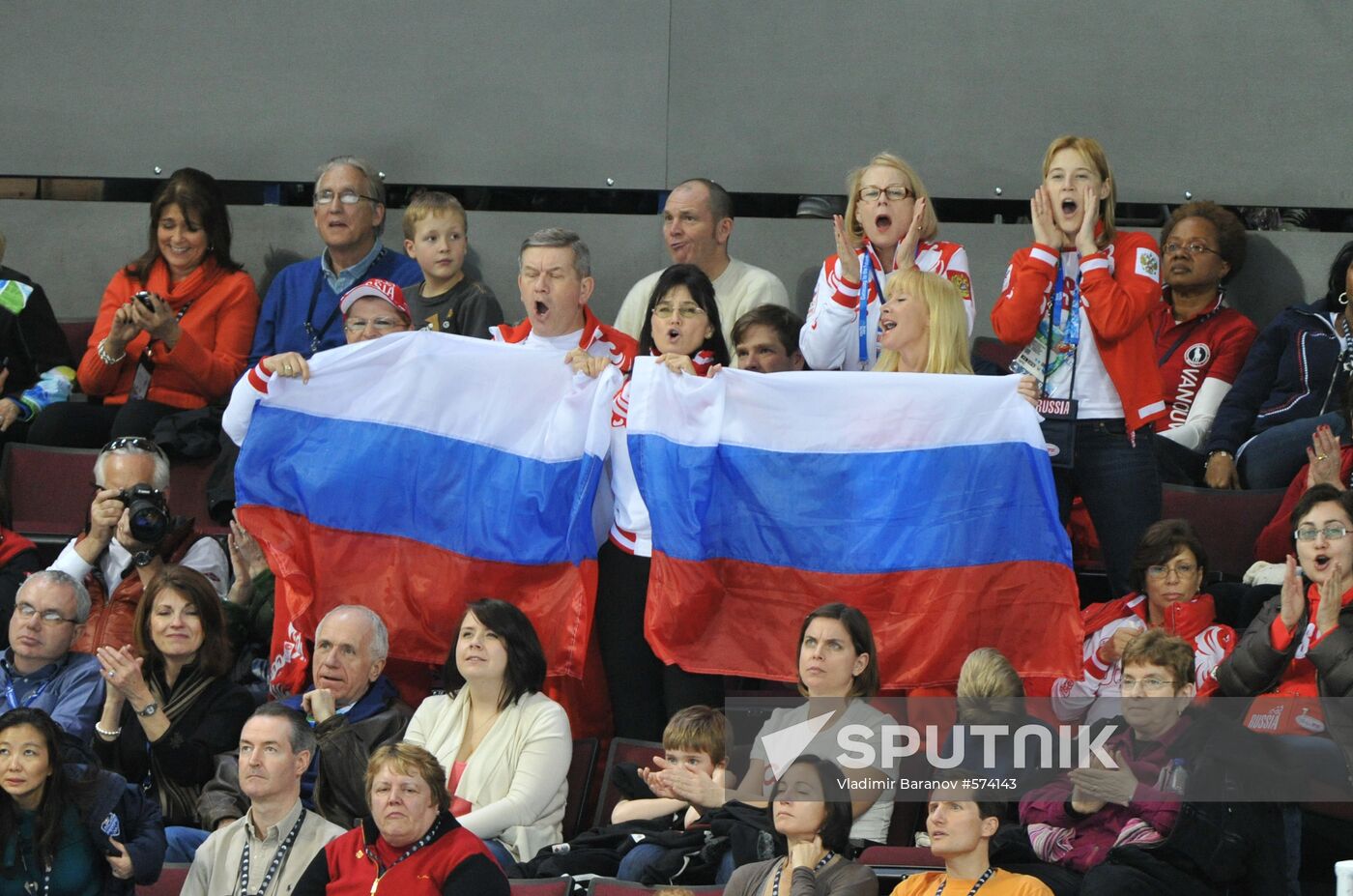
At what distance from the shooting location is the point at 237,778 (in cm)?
594

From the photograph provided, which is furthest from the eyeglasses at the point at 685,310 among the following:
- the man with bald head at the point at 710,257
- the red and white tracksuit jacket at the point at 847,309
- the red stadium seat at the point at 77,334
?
the red stadium seat at the point at 77,334

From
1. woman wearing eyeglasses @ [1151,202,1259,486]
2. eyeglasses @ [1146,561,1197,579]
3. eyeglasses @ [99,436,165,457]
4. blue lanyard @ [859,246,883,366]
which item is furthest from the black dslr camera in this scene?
woman wearing eyeglasses @ [1151,202,1259,486]

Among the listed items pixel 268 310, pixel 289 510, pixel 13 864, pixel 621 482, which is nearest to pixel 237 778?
pixel 13 864

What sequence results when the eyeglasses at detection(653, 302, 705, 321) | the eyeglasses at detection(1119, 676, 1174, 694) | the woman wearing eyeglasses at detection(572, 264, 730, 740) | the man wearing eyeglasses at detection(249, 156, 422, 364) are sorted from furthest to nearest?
the man wearing eyeglasses at detection(249, 156, 422, 364) → the eyeglasses at detection(653, 302, 705, 321) → the woman wearing eyeglasses at detection(572, 264, 730, 740) → the eyeglasses at detection(1119, 676, 1174, 694)

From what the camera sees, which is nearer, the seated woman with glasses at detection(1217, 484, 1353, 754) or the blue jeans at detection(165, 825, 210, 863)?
the seated woman with glasses at detection(1217, 484, 1353, 754)

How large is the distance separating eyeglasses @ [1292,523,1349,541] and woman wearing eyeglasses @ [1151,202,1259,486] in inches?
79.3

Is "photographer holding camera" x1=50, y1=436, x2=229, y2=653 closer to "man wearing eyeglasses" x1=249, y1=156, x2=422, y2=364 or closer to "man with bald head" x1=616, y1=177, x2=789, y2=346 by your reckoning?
"man wearing eyeglasses" x1=249, y1=156, x2=422, y2=364

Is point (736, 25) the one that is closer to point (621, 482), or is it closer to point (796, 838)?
point (621, 482)

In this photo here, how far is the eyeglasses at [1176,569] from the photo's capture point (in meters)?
6.27

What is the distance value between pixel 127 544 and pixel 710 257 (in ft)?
8.19

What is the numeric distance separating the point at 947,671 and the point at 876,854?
1.03m

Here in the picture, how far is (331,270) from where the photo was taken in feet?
27.0

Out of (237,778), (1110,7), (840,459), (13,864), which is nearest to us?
(13,864)

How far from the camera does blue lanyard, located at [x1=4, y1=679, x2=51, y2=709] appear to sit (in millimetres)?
6328
